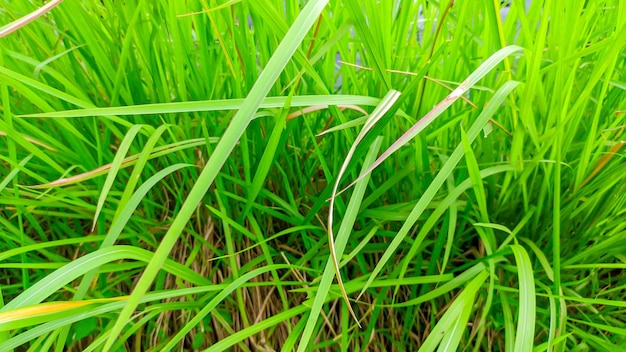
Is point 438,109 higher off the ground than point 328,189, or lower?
higher

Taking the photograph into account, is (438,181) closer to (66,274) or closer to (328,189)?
(328,189)

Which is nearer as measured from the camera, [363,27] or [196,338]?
[363,27]

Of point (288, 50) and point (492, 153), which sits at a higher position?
point (288, 50)

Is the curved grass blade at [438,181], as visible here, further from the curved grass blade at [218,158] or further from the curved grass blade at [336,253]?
the curved grass blade at [218,158]

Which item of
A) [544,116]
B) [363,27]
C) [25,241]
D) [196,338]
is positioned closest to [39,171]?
[25,241]

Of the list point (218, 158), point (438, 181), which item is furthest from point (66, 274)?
point (438, 181)

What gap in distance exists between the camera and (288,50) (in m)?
0.32

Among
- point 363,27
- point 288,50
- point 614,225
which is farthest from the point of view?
point 614,225

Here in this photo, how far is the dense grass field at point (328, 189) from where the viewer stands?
502mm

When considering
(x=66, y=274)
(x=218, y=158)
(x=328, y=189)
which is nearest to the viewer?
(x=218, y=158)

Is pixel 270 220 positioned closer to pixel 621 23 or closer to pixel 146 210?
pixel 146 210

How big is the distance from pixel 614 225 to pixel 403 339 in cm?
26

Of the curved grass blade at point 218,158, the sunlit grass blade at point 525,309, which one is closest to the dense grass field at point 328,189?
the sunlit grass blade at point 525,309

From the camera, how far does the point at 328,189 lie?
53cm
